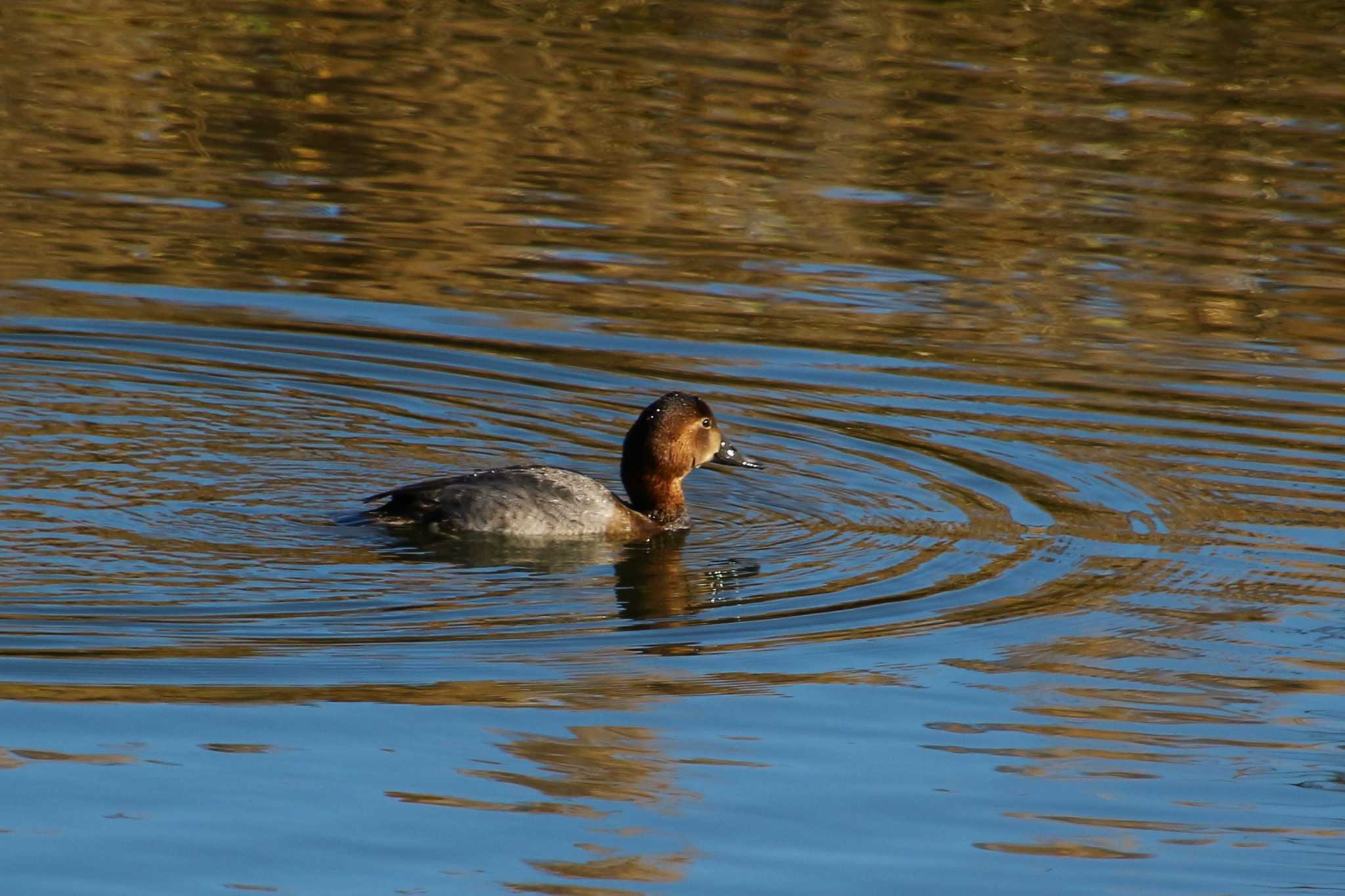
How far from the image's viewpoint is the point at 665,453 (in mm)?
11219

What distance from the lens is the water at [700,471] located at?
746 centimetres

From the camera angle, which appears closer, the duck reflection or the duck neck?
the duck reflection

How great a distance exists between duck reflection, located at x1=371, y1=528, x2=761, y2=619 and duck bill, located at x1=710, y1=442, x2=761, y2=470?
63cm

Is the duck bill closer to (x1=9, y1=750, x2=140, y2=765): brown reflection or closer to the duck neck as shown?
the duck neck

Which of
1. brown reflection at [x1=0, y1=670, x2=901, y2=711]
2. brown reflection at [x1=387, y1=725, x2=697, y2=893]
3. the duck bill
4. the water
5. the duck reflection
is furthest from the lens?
the duck bill

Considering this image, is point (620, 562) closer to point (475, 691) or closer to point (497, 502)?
point (497, 502)

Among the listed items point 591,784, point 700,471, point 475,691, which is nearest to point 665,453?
point 700,471


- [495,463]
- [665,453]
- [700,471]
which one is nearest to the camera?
[665,453]

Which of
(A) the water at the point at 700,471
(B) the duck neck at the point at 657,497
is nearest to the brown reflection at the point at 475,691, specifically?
(A) the water at the point at 700,471

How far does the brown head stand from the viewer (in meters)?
11.2

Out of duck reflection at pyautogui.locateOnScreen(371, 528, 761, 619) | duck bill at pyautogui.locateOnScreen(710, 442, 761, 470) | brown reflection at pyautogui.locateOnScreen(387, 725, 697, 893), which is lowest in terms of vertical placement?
duck reflection at pyautogui.locateOnScreen(371, 528, 761, 619)

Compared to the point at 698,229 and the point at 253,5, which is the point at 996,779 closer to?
the point at 698,229

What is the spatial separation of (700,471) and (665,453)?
4.77 feet

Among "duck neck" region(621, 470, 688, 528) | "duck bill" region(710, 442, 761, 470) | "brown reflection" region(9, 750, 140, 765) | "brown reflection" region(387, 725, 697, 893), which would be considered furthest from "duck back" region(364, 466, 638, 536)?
"brown reflection" region(9, 750, 140, 765)
